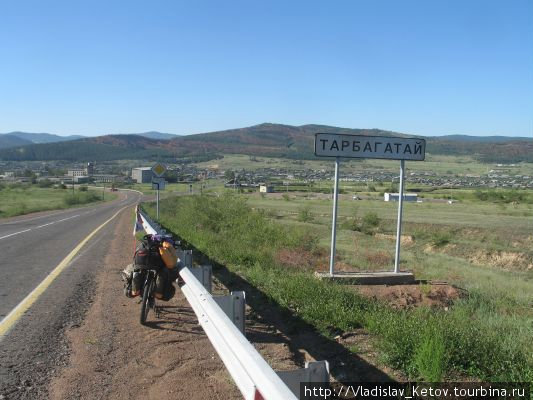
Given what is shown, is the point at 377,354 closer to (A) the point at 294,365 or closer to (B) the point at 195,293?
(A) the point at 294,365

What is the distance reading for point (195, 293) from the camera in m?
5.67

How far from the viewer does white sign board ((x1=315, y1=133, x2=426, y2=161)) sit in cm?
965

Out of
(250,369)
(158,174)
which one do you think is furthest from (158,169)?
(250,369)

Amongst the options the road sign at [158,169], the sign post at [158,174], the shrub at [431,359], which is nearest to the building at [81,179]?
the sign post at [158,174]

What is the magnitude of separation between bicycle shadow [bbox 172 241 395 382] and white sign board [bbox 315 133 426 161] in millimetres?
3022

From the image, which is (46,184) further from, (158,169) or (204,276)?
(204,276)

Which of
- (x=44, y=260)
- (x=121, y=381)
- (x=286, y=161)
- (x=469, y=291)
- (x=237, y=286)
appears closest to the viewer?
(x=121, y=381)

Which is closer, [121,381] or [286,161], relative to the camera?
[121,381]

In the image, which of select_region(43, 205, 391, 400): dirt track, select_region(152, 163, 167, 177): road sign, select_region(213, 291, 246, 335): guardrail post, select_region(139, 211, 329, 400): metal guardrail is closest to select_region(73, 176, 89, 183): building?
select_region(152, 163, 167, 177): road sign

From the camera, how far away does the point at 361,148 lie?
9828 mm

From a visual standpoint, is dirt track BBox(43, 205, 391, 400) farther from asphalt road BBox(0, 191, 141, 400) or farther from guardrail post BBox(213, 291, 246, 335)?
guardrail post BBox(213, 291, 246, 335)

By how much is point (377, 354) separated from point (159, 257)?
3167 mm

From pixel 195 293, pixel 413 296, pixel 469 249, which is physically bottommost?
pixel 469 249

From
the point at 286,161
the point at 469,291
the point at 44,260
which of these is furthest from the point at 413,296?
the point at 286,161
